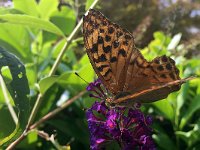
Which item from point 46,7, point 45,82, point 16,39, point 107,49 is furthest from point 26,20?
point 46,7

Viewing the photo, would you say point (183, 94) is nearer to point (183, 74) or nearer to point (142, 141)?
point (183, 74)

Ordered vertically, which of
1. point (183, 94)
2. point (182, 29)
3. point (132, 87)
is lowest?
point (182, 29)

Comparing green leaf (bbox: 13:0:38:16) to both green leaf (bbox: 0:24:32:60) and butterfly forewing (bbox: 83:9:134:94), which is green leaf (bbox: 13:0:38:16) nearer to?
green leaf (bbox: 0:24:32:60)

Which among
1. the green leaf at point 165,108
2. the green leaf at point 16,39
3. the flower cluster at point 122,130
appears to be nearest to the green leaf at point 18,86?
the flower cluster at point 122,130

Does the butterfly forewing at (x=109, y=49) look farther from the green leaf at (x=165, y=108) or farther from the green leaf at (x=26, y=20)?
the green leaf at (x=165, y=108)

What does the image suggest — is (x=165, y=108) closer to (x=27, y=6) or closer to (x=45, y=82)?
(x=45, y=82)

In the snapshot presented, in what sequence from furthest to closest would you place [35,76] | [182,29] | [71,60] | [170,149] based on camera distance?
[182,29]
[71,60]
[35,76]
[170,149]

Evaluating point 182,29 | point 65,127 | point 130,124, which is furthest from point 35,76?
point 182,29
